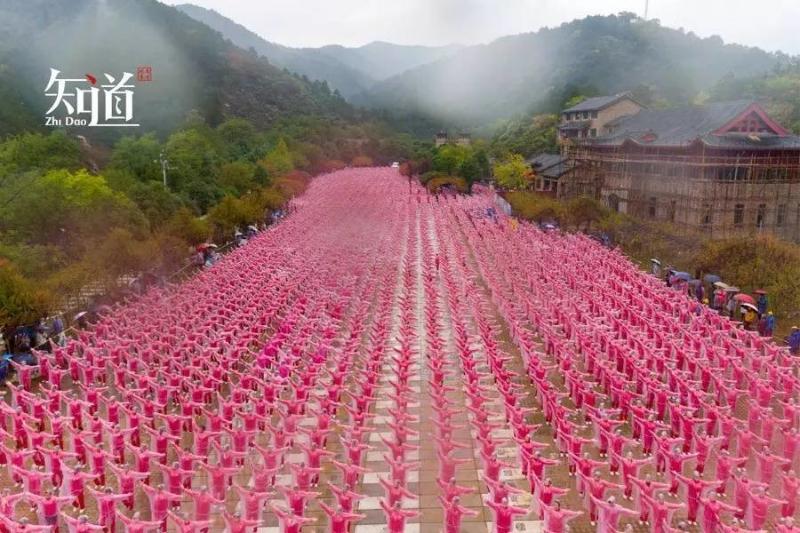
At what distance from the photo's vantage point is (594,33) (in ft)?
408

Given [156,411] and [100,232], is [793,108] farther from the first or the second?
[156,411]

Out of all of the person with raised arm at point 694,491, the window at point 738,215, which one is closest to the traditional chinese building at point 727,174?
the window at point 738,215

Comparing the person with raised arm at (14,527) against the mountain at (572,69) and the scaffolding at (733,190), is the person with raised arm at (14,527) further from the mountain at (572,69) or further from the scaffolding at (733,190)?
the mountain at (572,69)

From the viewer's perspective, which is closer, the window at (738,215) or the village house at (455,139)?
the window at (738,215)

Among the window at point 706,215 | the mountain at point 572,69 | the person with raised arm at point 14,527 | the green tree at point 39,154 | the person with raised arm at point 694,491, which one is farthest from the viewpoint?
the mountain at point 572,69

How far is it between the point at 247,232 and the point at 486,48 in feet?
452

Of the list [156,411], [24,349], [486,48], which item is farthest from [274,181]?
[486,48]

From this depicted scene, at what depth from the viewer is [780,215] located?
33.7m

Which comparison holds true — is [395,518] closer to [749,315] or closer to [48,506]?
[48,506]

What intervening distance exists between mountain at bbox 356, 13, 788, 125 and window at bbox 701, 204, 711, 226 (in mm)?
39757

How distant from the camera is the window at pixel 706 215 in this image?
33.1 m

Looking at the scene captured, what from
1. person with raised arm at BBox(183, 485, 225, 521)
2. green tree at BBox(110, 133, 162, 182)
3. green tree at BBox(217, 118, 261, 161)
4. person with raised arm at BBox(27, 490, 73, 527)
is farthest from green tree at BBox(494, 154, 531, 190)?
person with raised arm at BBox(27, 490, 73, 527)

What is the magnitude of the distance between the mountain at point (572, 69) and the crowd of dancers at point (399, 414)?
194 feet

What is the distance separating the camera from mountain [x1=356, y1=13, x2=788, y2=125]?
A: 3561 inches
